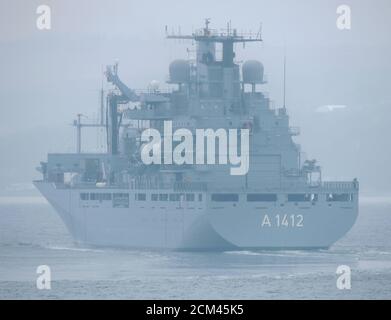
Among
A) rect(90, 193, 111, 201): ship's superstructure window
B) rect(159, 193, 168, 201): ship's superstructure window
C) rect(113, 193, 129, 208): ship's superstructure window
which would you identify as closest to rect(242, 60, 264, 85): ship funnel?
rect(159, 193, 168, 201): ship's superstructure window

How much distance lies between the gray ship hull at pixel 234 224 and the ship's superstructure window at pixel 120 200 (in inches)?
10.0

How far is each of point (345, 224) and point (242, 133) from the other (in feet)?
23.7

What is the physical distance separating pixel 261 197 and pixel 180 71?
9976mm

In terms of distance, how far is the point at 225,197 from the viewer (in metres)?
95.6

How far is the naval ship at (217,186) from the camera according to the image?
9581 cm

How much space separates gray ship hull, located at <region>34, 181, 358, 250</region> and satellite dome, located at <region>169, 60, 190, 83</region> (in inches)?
268

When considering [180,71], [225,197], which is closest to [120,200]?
[180,71]

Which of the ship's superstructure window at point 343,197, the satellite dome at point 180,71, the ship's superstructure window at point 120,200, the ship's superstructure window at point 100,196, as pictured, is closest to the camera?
the ship's superstructure window at point 343,197

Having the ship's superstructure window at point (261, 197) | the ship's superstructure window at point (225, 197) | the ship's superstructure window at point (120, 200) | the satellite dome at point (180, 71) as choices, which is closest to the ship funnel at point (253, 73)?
the satellite dome at point (180, 71)

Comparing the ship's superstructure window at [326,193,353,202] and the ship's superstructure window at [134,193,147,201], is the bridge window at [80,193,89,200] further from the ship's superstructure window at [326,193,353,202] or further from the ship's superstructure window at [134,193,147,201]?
the ship's superstructure window at [326,193,353,202]

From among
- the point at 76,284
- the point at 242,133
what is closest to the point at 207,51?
the point at 242,133

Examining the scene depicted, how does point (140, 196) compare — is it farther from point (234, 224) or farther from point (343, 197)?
point (343, 197)

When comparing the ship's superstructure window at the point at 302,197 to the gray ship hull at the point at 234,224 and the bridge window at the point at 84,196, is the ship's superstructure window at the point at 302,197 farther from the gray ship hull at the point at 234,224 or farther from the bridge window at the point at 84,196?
the bridge window at the point at 84,196

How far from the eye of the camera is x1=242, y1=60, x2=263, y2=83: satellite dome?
102 metres
